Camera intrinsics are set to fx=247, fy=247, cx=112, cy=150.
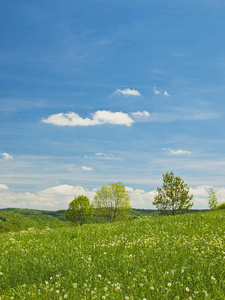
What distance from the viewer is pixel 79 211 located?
246 feet

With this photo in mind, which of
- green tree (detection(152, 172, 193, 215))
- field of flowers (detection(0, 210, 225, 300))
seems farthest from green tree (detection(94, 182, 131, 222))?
field of flowers (detection(0, 210, 225, 300))

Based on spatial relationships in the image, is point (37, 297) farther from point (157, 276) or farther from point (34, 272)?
point (157, 276)

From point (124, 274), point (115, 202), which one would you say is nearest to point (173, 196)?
point (115, 202)

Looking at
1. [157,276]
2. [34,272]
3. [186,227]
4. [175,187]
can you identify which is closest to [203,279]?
[157,276]

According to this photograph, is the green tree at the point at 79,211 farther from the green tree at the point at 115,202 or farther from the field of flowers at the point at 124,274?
the field of flowers at the point at 124,274

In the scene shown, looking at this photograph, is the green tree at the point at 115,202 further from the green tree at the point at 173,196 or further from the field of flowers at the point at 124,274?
the field of flowers at the point at 124,274

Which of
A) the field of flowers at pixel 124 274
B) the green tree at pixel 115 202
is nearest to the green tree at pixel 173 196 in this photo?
the green tree at pixel 115 202

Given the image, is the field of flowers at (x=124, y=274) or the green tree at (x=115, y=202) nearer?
the field of flowers at (x=124, y=274)

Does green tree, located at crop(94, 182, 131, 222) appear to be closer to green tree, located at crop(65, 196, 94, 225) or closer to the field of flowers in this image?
green tree, located at crop(65, 196, 94, 225)

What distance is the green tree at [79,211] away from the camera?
74750mm

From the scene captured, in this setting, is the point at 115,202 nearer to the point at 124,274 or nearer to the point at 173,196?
the point at 173,196

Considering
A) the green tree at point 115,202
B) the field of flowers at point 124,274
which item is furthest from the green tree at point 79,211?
the field of flowers at point 124,274

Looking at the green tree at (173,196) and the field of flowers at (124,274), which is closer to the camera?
the field of flowers at (124,274)

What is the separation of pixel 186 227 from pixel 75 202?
2598 inches
